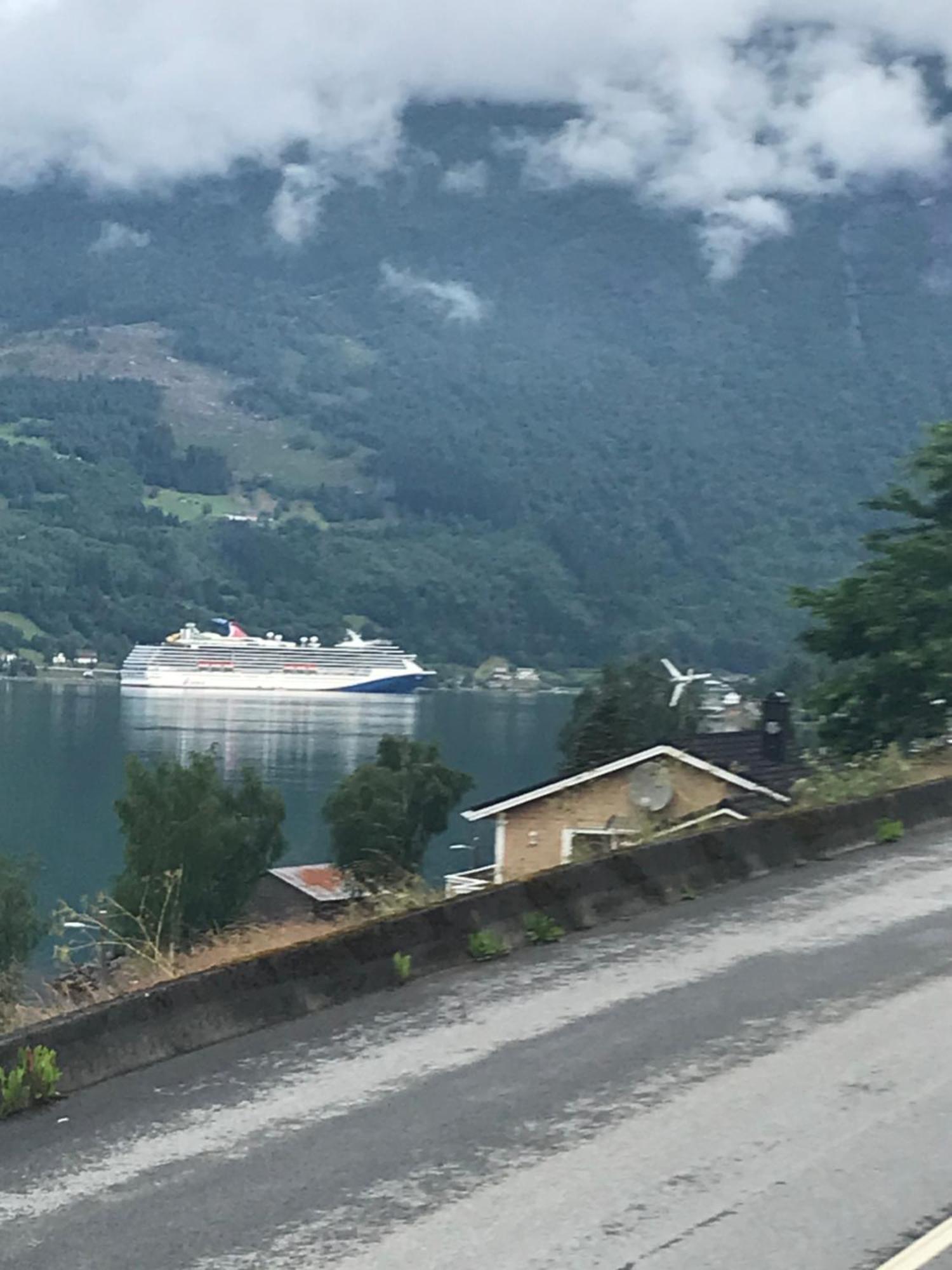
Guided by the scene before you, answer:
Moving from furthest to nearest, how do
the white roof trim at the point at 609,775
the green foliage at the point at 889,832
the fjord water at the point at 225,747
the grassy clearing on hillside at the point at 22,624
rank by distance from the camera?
the grassy clearing on hillside at the point at 22,624 < the fjord water at the point at 225,747 < the white roof trim at the point at 609,775 < the green foliage at the point at 889,832

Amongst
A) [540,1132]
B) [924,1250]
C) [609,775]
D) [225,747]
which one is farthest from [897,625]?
[225,747]

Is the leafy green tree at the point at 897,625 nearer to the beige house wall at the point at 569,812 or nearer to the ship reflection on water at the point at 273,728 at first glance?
the beige house wall at the point at 569,812

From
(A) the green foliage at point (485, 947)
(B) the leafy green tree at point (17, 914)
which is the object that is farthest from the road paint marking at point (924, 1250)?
(B) the leafy green tree at point (17, 914)

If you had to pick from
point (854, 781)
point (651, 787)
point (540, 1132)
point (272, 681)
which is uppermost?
point (854, 781)

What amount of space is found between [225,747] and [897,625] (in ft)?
273

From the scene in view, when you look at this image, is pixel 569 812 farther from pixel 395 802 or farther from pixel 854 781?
pixel 395 802

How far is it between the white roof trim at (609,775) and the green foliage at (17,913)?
1321 centimetres

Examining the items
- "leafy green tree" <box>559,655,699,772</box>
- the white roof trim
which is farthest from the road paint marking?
"leafy green tree" <box>559,655,699,772</box>

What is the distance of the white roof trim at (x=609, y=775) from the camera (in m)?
24.5

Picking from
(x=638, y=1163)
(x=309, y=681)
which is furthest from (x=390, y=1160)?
(x=309, y=681)

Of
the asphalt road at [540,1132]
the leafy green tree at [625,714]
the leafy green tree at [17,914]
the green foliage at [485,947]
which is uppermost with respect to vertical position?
the green foliage at [485,947]

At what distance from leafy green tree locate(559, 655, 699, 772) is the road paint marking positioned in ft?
113

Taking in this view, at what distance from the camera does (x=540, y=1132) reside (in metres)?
Answer: 6.10

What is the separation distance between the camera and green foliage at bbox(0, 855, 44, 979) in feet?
122
